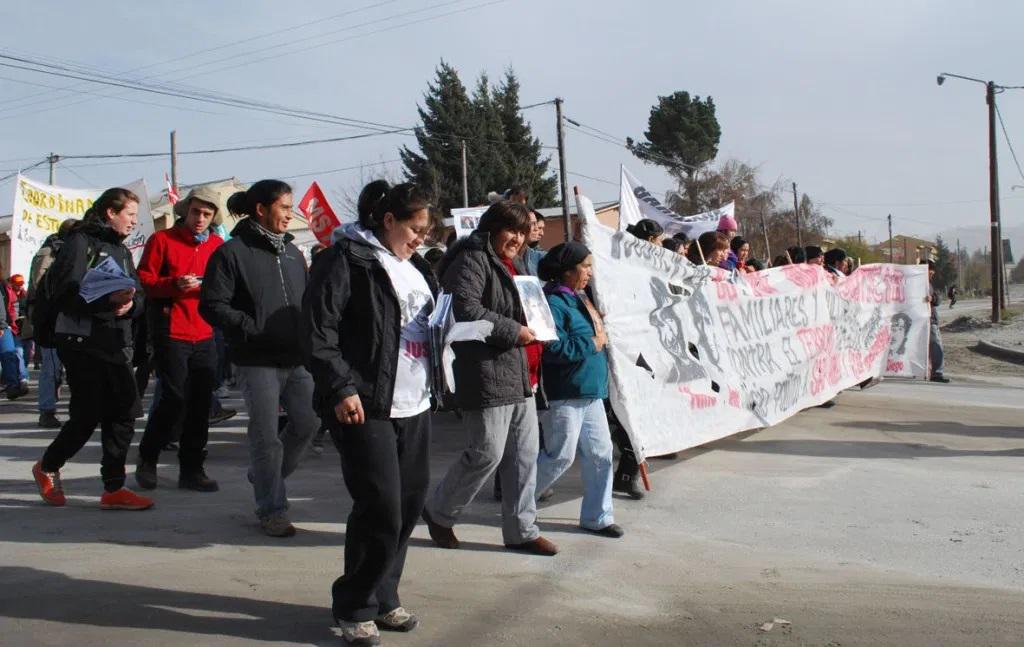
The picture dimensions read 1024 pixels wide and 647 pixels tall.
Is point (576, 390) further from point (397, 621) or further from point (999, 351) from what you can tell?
point (999, 351)

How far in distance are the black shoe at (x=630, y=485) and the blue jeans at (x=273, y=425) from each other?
6.98 feet

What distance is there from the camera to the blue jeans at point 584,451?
5254mm

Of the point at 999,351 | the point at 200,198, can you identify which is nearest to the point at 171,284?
the point at 200,198

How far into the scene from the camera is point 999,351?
19.8 metres

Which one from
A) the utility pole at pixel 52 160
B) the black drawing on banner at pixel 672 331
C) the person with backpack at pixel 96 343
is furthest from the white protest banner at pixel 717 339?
the utility pole at pixel 52 160

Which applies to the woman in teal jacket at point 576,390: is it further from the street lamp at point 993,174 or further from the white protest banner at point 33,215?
the street lamp at point 993,174

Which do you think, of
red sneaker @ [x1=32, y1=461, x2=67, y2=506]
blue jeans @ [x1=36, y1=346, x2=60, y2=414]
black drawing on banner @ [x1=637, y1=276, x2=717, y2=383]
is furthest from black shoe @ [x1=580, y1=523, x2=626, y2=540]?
blue jeans @ [x1=36, y1=346, x2=60, y2=414]

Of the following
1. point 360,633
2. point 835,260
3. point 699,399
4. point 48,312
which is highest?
point 835,260

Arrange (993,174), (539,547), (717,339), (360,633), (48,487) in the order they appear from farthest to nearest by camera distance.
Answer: (993,174) → (717,339) → (48,487) → (539,547) → (360,633)

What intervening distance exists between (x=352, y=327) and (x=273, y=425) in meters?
1.53

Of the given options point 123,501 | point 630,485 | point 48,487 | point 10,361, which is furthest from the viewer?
point 10,361

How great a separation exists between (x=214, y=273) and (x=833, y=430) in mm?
6127

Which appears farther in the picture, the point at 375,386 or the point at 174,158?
the point at 174,158

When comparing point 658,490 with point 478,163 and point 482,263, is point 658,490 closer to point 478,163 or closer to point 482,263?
point 482,263
